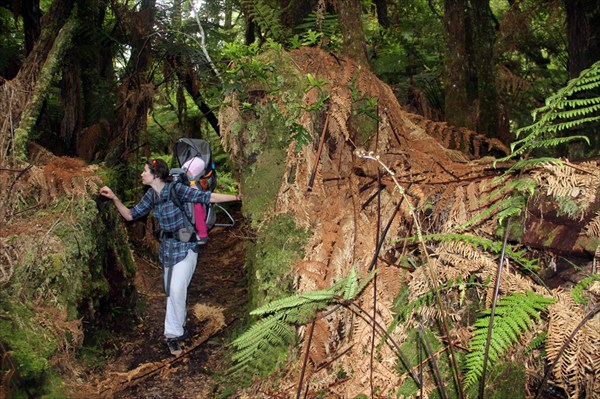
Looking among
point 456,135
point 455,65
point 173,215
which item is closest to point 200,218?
point 173,215

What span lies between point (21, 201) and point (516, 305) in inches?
179

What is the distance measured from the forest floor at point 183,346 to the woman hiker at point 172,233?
0.95ft

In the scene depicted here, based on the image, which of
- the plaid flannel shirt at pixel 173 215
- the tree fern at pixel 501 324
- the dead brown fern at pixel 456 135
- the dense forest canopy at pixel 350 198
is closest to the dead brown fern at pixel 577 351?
the dense forest canopy at pixel 350 198

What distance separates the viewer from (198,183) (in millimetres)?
5027

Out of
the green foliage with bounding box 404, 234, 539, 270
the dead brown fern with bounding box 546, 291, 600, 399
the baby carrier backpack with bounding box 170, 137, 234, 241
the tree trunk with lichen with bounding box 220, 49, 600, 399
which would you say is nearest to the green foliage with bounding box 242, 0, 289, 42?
the tree trunk with lichen with bounding box 220, 49, 600, 399

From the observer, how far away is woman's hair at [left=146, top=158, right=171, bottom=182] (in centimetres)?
490

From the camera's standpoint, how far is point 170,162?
349 inches

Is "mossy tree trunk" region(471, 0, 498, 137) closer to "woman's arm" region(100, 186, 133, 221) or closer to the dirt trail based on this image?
the dirt trail

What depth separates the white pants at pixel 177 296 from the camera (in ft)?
15.9

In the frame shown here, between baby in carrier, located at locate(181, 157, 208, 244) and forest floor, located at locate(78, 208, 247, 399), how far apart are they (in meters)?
0.39

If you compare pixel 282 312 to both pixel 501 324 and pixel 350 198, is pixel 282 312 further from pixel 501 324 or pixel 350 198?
pixel 350 198

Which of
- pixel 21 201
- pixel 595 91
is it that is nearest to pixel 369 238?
pixel 21 201

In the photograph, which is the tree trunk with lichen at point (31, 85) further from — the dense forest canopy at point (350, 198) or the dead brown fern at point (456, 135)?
the dead brown fern at point (456, 135)

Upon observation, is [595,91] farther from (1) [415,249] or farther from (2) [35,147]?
(2) [35,147]
